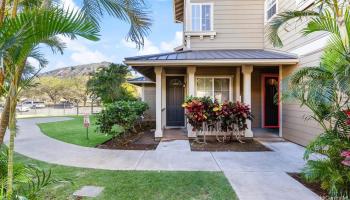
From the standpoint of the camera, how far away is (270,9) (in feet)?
33.2

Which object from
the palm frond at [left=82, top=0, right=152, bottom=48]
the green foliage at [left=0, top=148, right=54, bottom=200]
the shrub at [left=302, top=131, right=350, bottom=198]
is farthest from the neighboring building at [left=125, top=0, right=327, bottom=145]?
the green foliage at [left=0, top=148, right=54, bottom=200]

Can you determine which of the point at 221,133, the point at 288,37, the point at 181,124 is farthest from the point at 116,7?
the point at 181,124

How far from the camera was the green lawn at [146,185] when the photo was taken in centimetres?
392

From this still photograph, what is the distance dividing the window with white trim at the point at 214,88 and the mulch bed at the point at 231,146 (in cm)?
249

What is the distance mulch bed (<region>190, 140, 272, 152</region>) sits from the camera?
7.39 metres

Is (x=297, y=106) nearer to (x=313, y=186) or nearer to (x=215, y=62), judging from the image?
(x=215, y=62)

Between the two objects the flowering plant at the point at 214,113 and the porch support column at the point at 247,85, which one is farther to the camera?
the porch support column at the point at 247,85

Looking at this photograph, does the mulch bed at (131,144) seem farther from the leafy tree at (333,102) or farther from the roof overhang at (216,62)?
the leafy tree at (333,102)

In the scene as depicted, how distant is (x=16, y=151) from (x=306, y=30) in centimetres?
877

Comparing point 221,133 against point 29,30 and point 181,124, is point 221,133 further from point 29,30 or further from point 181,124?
point 29,30

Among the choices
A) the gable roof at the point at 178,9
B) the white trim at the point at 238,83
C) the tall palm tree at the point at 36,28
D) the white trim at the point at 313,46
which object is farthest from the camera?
the gable roof at the point at 178,9

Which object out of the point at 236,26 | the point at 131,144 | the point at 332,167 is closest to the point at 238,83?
the point at 236,26

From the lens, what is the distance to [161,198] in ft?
12.6

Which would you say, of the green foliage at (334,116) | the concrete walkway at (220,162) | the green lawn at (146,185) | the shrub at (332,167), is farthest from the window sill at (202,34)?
the shrub at (332,167)
